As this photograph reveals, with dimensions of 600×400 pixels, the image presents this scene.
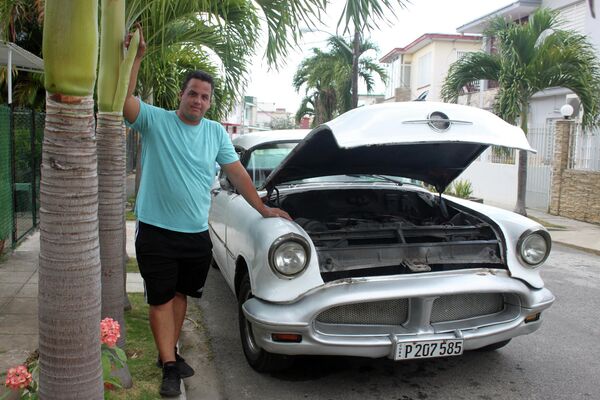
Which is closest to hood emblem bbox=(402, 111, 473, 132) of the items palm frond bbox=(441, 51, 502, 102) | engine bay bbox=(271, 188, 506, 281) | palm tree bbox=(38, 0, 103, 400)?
engine bay bbox=(271, 188, 506, 281)

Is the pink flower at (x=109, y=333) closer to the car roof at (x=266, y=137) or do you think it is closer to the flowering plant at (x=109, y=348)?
the flowering plant at (x=109, y=348)

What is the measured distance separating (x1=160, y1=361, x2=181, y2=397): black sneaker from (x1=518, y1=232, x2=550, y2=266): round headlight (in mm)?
2390

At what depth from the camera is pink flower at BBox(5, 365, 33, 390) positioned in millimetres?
2479

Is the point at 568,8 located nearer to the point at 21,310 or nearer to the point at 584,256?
the point at 584,256

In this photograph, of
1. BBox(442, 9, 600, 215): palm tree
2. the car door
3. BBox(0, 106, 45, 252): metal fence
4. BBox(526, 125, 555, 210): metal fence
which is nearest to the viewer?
the car door

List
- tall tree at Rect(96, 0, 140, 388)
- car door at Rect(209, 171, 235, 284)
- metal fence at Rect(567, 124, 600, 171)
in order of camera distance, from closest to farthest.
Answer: tall tree at Rect(96, 0, 140, 388), car door at Rect(209, 171, 235, 284), metal fence at Rect(567, 124, 600, 171)

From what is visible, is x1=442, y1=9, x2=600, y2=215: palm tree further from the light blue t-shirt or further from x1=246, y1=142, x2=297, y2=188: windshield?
the light blue t-shirt

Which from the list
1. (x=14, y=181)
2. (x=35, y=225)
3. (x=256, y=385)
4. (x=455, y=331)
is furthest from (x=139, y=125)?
(x=35, y=225)

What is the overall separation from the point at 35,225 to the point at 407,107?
6.47 metres

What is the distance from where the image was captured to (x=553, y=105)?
740 inches

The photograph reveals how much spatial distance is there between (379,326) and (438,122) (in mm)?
1348

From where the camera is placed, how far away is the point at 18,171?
751cm

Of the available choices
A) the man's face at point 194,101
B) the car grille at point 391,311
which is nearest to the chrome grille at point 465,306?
the car grille at point 391,311

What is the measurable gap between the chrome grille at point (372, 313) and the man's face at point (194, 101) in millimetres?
1459
